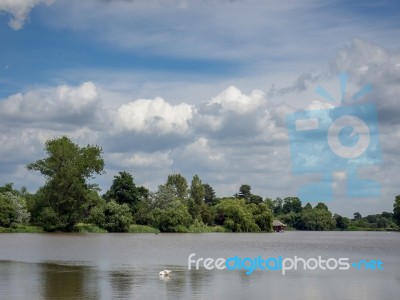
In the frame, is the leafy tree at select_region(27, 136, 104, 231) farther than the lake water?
Yes

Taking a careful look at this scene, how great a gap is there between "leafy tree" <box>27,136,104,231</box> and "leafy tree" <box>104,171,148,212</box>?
933 inches

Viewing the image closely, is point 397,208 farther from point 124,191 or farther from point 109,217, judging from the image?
point 109,217

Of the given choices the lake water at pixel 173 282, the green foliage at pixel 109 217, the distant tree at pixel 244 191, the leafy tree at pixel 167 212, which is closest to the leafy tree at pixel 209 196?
the distant tree at pixel 244 191

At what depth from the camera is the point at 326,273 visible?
108ft

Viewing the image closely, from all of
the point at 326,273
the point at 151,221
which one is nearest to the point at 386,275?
the point at 326,273

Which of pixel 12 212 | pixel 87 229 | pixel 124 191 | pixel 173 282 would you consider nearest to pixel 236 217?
pixel 124 191

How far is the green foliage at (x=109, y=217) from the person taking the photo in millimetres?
96950

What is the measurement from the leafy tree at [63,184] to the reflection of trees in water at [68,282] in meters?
56.7

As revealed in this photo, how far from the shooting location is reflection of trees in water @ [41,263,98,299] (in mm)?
22562

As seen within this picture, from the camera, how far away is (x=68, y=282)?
26344 mm

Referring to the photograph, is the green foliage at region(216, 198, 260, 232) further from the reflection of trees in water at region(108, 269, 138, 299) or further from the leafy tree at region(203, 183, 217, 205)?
the reflection of trees in water at region(108, 269, 138, 299)

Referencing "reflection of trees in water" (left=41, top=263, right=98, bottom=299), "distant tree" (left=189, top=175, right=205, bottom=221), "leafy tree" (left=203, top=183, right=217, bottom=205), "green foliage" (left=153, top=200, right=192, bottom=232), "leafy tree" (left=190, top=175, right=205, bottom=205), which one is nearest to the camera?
"reflection of trees in water" (left=41, top=263, right=98, bottom=299)

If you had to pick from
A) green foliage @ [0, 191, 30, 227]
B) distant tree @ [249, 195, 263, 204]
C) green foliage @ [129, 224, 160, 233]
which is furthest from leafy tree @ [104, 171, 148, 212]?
distant tree @ [249, 195, 263, 204]

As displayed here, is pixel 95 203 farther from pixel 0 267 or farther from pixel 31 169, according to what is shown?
pixel 0 267
